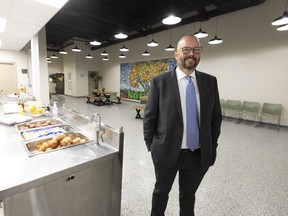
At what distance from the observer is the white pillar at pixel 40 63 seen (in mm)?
4961

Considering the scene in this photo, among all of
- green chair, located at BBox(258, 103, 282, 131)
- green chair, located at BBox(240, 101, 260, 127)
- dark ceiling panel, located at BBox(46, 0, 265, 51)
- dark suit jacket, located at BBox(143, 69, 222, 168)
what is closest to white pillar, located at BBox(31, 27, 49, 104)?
dark ceiling panel, located at BBox(46, 0, 265, 51)

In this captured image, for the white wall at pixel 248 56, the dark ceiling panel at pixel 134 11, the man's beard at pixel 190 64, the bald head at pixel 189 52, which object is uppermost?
the dark ceiling panel at pixel 134 11

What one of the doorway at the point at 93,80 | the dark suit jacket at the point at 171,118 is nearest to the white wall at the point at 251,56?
the dark suit jacket at the point at 171,118

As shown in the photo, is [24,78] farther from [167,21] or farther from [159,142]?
[159,142]

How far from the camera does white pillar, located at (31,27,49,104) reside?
16.3 ft

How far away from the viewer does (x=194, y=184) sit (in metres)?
1.39

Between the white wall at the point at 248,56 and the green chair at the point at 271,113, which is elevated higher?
the white wall at the point at 248,56

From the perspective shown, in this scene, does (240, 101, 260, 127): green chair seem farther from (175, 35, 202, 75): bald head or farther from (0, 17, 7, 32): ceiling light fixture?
(0, 17, 7, 32): ceiling light fixture

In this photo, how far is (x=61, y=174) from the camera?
42.6 inches

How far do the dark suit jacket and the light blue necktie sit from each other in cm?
4

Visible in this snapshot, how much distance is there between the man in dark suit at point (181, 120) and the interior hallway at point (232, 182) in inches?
29.6

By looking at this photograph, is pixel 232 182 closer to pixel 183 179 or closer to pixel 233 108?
pixel 183 179

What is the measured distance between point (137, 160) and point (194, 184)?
166 cm

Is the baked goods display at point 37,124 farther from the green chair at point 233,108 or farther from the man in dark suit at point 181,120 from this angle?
the green chair at point 233,108
